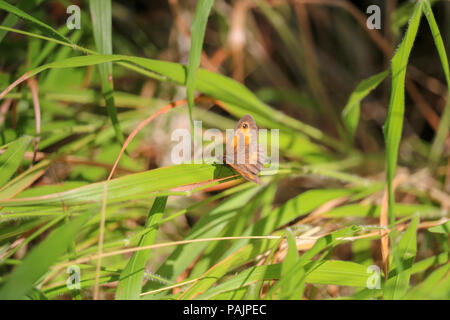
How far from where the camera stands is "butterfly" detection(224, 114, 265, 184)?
70cm

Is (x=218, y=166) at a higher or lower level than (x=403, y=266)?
higher

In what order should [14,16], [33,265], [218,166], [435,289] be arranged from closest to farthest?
[33,265] < [435,289] < [218,166] < [14,16]

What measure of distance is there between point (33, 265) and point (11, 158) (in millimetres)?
380

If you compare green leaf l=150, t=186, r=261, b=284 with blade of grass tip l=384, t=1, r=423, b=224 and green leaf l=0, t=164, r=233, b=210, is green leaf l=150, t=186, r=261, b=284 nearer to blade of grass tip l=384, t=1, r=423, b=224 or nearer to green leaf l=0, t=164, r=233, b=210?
green leaf l=0, t=164, r=233, b=210

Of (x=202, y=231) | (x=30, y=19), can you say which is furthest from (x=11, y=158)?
(x=202, y=231)

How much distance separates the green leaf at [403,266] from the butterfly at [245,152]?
1.07ft

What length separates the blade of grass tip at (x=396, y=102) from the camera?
2.45 ft

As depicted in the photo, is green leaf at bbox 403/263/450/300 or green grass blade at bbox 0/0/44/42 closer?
green leaf at bbox 403/263/450/300

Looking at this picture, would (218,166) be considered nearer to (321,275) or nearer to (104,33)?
(321,275)

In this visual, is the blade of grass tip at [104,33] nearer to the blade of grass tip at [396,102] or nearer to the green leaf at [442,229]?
the blade of grass tip at [396,102]

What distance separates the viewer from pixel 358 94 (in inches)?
36.9

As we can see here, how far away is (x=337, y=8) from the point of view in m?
1.77

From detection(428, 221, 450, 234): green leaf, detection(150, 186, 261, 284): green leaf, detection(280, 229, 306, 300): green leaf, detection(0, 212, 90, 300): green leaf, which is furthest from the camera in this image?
detection(150, 186, 261, 284): green leaf

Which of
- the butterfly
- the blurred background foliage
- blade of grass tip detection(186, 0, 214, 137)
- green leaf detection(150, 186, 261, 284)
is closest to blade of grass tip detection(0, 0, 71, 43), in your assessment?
the blurred background foliage
